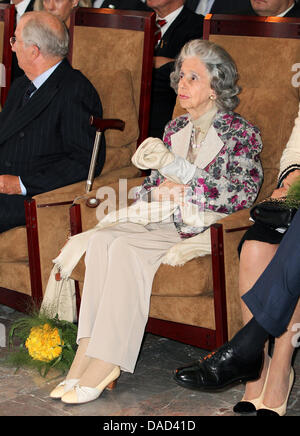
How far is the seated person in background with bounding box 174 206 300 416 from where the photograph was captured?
2.31 meters

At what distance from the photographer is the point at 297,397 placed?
2.67 m

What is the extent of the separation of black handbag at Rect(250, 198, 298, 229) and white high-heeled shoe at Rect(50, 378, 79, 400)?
33.4 inches

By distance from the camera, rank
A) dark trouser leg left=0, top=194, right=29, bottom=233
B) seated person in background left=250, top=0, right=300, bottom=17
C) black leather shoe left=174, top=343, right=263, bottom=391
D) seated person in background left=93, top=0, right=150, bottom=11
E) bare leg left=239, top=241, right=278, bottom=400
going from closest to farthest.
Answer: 1. black leather shoe left=174, top=343, right=263, bottom=391
2. bare leg left=239, top=241, right=278, bottom=400
3. dark trouser leg left=0, top=194, right=29, bottom=233
4. seated person in background left=250, top=0, right=300, bottom=17
5. seated person in background left=93, top=0, right=150, bottom=11

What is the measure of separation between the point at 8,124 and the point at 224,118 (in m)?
1.07

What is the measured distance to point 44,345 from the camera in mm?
2918

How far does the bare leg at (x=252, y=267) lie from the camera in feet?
8.25

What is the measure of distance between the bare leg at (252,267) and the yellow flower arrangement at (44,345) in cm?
77

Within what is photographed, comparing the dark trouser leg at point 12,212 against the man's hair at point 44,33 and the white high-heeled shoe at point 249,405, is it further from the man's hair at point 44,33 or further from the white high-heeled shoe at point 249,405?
the white high-heeled shoe at point 249,405

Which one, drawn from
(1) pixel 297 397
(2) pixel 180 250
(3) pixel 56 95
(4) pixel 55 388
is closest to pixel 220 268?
(2) pixel 180 250

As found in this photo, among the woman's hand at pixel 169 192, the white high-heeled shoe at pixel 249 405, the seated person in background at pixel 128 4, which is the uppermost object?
the seated person in background at pixel 128 4

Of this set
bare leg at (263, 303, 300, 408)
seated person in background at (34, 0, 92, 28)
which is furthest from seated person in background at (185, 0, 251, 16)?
bare leg at (263, 303, 300, 408)

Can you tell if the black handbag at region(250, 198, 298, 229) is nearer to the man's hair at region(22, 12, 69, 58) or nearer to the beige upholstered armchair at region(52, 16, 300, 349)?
the beige upholstered armchair at region(52, 16, 300, 349)

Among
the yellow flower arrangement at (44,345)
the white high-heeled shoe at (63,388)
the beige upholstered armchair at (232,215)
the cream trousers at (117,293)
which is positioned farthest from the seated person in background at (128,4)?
the white high-heeled shoe at (63,388)

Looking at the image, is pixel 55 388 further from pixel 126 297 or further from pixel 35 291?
pixel 35 291
